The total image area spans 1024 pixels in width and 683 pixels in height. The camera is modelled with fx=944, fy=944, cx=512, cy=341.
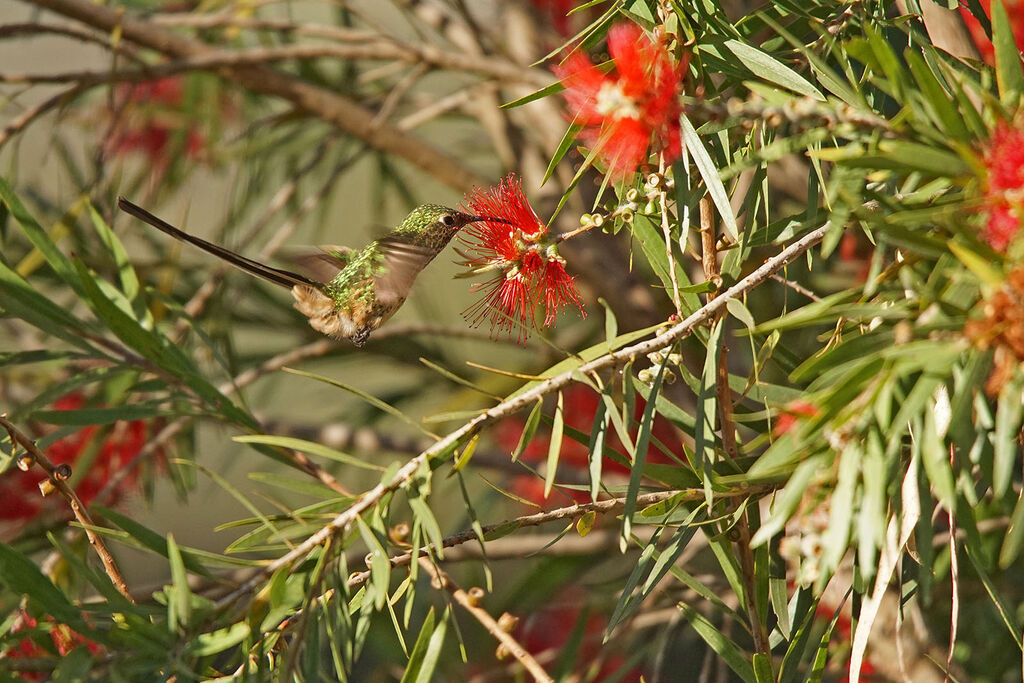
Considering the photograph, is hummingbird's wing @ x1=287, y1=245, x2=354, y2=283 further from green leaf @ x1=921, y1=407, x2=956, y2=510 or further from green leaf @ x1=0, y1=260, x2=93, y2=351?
green leaf @ x1=921, y1=407, x2=956, y2=510

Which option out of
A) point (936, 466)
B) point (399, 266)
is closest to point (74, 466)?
point (399, 266)

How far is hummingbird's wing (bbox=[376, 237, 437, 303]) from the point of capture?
0.76m

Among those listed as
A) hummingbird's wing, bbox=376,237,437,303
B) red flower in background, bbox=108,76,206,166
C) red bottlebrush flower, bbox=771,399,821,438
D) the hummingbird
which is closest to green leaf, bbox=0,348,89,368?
the hummingbird

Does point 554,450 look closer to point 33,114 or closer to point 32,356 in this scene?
point 32,356

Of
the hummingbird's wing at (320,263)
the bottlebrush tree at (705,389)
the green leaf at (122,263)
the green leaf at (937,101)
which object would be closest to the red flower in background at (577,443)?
the bottlebrush tree at (705,389)

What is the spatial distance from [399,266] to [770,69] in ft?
1.45

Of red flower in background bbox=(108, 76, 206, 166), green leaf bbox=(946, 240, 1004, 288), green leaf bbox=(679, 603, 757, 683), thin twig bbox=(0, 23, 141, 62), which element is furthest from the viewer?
red flower in background bbox=(108, 76, 206, 166)

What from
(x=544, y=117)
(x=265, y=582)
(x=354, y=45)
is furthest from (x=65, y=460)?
(x=265, y=582)

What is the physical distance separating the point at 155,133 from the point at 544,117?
2.75 feet

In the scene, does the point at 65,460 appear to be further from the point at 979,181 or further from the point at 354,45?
the point at 979,181

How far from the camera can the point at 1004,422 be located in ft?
0.87

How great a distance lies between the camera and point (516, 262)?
491 mm

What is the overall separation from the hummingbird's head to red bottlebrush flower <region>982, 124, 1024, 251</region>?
1.76 ft

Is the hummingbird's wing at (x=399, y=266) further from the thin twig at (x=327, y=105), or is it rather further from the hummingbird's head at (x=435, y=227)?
the thin twig at (x=327, y=105)
